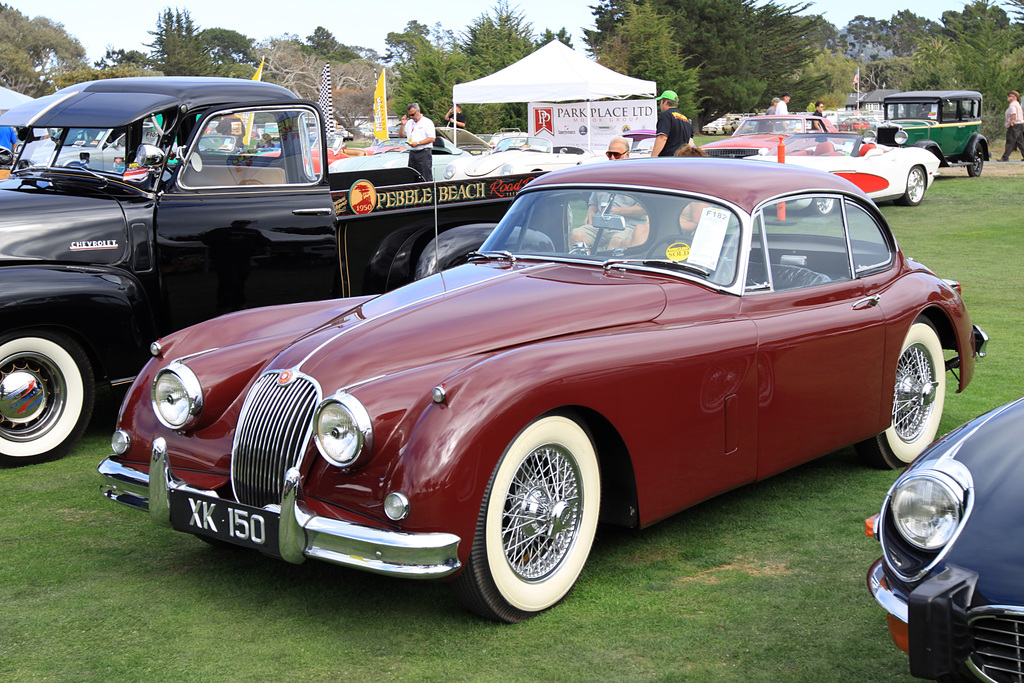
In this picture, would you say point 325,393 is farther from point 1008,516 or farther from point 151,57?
point 151,57

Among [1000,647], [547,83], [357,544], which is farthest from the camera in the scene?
[547,83]

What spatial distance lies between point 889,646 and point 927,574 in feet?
2.84

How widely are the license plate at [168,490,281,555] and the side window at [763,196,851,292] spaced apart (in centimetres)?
253

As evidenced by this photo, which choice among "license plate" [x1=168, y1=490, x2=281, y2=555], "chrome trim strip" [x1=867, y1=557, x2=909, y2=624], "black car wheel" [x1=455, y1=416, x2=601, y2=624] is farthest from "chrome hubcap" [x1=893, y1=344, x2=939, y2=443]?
"license plate" [x1=168, y1=490, x2=281, y2=555]

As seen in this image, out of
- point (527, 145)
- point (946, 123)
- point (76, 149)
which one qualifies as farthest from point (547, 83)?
point (76, 149)

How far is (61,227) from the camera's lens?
5.70m

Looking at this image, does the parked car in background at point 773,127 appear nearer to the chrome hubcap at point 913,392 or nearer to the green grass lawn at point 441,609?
the chrome hubcap at point 913,392

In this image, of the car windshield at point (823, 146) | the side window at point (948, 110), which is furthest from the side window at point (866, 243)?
the side window at point (948, 110)

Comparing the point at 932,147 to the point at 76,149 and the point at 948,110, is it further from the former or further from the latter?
the point at 76,149

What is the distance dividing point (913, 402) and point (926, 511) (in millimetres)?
2829

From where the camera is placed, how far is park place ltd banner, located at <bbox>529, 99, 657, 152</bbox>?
79.6 ft

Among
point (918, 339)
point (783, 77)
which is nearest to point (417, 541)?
point (918, 339)

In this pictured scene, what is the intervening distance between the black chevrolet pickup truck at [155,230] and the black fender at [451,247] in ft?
0.07

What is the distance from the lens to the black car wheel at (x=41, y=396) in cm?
531
